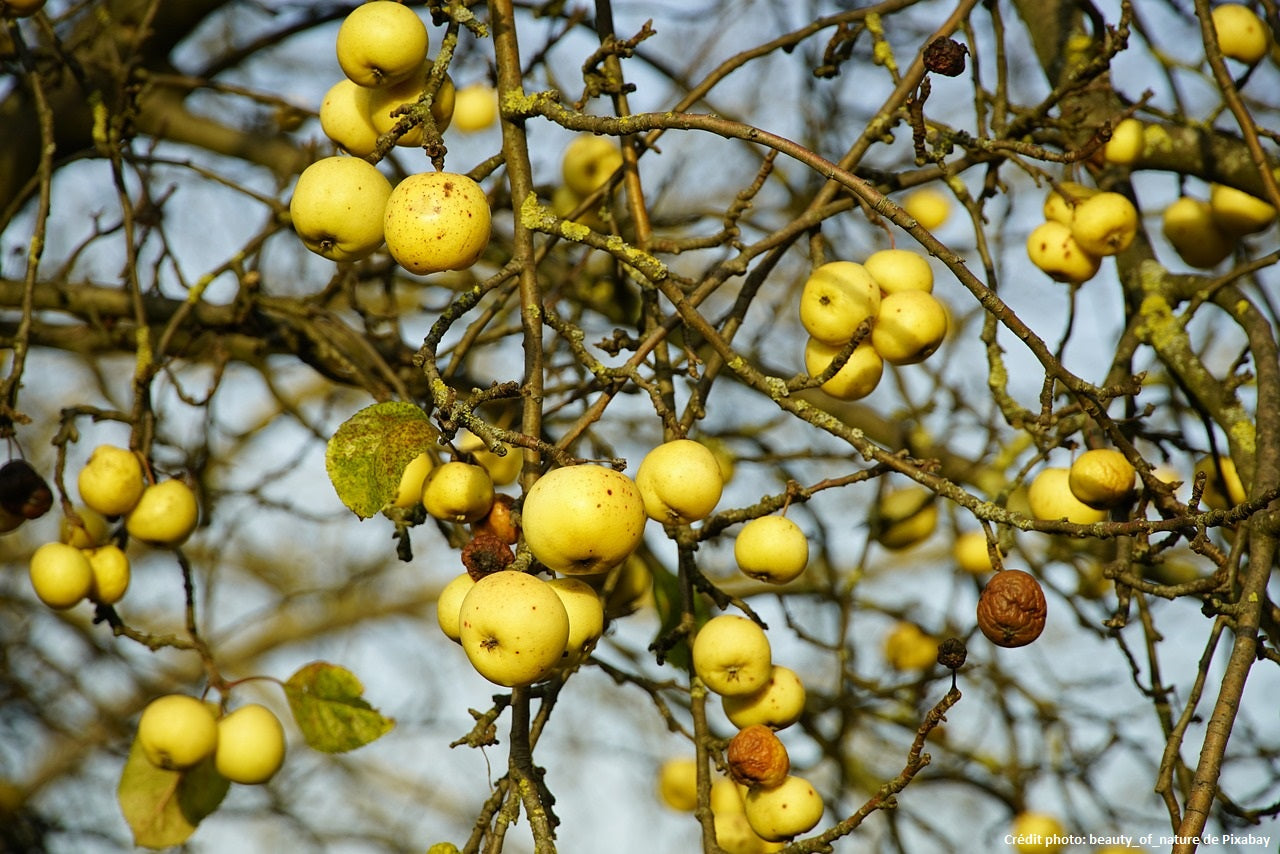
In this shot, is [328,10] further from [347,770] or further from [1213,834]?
[347,770]

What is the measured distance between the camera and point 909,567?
587cm

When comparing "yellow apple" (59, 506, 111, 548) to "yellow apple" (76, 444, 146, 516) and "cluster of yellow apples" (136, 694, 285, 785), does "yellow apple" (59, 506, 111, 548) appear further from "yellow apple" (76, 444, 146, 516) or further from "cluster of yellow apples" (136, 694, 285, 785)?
"cluster of yellow apples" (136, 694, 285, 785)

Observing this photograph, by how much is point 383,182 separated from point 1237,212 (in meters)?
1.74

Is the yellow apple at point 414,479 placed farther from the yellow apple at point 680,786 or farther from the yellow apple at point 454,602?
the yellow apple at point 680,786

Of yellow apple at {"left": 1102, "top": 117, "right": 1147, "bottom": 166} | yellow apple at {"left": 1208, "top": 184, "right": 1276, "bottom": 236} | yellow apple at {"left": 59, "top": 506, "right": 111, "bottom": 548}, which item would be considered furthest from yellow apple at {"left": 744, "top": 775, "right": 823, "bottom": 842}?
yellow apple at {"left": 1208, "top": 184, "right": 1276, "bottom": 236}

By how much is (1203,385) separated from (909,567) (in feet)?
13.6

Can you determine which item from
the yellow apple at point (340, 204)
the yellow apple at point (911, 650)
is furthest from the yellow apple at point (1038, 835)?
the yellow apple at point (340, 204)

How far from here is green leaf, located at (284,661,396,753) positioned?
5.84 feet

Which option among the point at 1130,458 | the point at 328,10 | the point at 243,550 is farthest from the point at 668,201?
the point at 1130,458

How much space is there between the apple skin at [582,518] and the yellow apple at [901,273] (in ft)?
2.04

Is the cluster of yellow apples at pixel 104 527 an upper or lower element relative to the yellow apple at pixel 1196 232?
lower

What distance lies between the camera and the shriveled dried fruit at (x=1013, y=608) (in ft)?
4.10

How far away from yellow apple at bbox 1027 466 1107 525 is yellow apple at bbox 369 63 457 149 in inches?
39.7

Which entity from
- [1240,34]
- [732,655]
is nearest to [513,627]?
[732,655]
